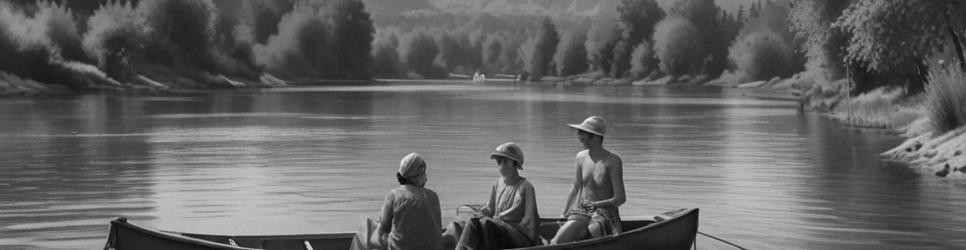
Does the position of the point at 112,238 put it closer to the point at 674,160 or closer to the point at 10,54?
the point at 674,160

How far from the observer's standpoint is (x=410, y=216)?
541 inches

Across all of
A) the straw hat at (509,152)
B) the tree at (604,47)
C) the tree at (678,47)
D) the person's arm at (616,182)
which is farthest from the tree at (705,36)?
the straw hat at (509,152)

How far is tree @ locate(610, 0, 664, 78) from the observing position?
194 metres

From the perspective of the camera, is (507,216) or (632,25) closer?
(507,216)

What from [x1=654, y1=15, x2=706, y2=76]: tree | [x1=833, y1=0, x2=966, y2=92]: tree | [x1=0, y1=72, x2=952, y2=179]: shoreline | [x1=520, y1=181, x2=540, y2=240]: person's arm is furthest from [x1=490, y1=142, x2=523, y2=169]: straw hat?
[x1=654, y1=15, x2=706, y2=76]: tree

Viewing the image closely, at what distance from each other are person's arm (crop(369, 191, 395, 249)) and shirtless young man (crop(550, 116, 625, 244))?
85.9 inches

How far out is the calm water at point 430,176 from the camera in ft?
72.1

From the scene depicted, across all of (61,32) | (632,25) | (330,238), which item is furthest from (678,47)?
(330,238)

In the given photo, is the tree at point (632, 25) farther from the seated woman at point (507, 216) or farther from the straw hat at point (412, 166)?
the straw hat at point (412, 166)

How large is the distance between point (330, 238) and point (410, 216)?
7.98 feet

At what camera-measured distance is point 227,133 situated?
50.2m

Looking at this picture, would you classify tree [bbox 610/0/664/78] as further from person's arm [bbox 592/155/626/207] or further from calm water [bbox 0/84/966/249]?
person's arm [bbox 592/155/626/207]

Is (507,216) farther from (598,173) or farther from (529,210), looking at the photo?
(598,173)

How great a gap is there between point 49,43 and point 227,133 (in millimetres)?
55084
